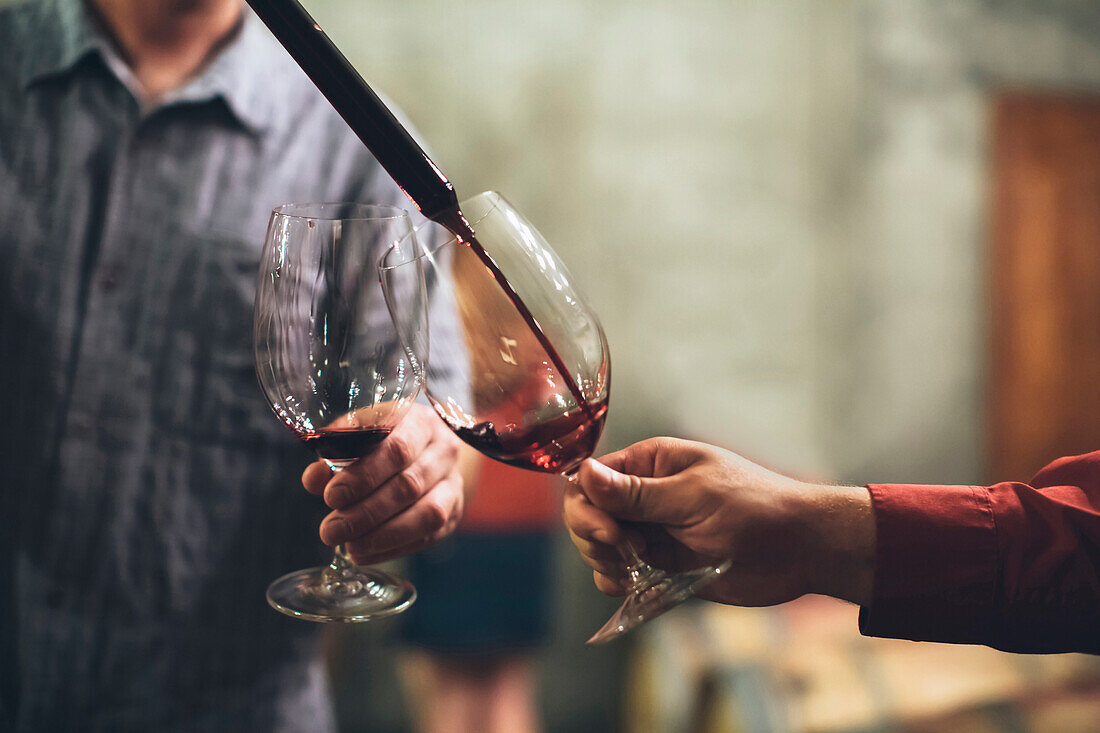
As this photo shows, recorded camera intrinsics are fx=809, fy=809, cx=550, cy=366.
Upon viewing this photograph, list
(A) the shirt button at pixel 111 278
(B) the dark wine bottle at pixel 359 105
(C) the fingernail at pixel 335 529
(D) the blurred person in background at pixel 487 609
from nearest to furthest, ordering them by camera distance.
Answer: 1. (B) the dark wine bottle at pixel 359 105
2. (C) the fingernail at pixel 335 529
3. (A) the shirt button at pixel 111 278
4. (D) the blurred person in background at pixel 487 609

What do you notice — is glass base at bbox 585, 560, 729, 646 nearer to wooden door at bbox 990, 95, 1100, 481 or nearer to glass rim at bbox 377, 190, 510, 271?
glass rim at bbox 377, 190, 510, 271

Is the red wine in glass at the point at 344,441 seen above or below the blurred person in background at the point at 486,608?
above

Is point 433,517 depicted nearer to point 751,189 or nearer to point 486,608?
point 486,608

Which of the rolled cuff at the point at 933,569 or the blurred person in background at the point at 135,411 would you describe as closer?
the rolled cuff at the point at 933,569

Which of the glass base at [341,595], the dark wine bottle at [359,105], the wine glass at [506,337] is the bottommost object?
the glass base at [341,595]

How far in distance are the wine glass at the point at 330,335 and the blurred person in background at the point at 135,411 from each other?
15.9 inches

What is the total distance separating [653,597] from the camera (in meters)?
0.60

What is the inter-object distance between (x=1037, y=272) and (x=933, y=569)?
3.22 meters

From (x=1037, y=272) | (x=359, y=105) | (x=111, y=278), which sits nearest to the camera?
(x=359, y=105)

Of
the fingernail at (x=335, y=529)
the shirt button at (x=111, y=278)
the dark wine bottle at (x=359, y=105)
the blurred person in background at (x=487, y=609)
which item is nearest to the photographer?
the dark wine bottle at (x=359, y=105)

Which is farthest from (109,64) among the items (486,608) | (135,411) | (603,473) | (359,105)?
(486,608)

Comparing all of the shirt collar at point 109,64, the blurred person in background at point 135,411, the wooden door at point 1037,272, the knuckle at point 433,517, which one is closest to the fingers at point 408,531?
the knuckle at point 433,517

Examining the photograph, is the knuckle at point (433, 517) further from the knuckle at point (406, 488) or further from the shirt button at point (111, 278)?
the shirt button at point (111, 278)

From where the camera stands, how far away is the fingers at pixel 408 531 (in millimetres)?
698
